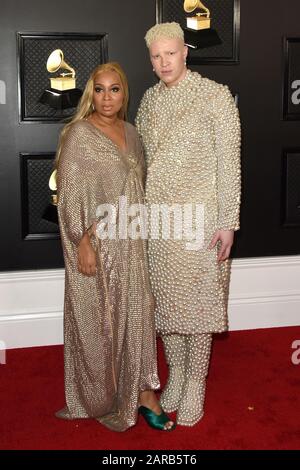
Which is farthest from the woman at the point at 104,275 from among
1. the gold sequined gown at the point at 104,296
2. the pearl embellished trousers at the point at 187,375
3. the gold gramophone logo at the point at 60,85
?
the gold gramophone logo at the point at 60,85

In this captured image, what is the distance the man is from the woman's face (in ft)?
0.51

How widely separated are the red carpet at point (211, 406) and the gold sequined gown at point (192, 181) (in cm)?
39

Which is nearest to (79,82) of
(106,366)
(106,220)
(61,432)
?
(106,220)

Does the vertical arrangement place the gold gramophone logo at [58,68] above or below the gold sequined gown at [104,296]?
above

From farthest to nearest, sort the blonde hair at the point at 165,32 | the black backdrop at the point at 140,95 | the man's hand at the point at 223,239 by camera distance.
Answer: the black backdrop at the point at 140,95
the man's hand at the point at 223,239
the blonde hair at the point at 165,32

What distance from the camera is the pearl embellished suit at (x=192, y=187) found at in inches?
92.0

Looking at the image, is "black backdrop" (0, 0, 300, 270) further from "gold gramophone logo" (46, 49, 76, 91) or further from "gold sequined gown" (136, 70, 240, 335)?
"gold sequined gown" (136, 70, 240, 335)

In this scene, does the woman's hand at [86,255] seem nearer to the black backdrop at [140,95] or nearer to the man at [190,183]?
the man at [190,183]

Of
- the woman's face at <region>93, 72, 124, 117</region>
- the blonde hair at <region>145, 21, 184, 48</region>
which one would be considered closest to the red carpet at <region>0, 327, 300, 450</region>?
the woman's face at <region>93, 72, 124, 117</region>

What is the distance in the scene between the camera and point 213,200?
93.9 inches

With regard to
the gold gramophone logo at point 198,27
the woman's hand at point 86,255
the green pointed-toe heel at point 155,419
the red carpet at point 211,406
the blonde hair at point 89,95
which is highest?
the gold gramophone logo at point 198,27

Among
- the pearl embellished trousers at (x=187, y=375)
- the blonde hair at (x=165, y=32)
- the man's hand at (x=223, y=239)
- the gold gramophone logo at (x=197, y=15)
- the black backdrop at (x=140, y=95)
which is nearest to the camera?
the blonde hair at (x=165, y=32)

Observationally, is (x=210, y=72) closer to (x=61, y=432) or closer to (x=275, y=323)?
(x=275, y=323)
